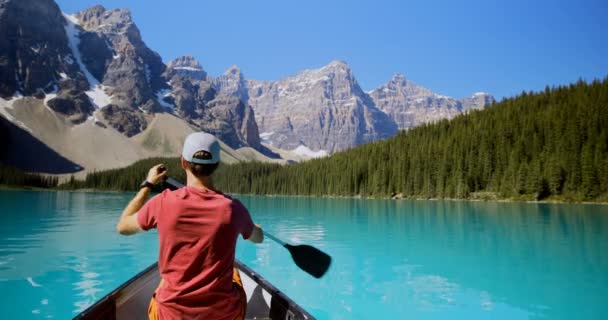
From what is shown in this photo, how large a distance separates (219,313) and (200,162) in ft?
4.61

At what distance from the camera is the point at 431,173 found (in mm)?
97938

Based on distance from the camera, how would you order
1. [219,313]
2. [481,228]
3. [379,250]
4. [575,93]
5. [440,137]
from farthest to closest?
1. [440,137]
2. [575,93]
3. [481,228]
4. [379,250]
5. [219,313]

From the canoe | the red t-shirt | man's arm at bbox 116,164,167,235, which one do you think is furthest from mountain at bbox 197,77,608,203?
man's arm at bbox 116,164,167,235

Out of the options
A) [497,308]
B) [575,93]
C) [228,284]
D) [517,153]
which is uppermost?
[575,93]

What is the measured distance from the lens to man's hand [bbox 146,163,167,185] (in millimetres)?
3845

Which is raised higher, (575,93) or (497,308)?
(575,93)

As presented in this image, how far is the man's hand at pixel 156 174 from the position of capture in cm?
384

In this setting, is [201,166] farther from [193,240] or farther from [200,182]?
[193,240]

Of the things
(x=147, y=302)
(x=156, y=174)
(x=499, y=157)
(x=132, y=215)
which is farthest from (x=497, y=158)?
(x=132, y=215)

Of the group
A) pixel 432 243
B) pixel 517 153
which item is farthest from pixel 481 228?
pixel 517 153

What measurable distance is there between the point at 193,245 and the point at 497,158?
9568 cm

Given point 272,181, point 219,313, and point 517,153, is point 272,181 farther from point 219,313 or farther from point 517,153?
point 219,313

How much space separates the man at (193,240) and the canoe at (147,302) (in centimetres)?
175

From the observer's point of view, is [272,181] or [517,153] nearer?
[517,153]
